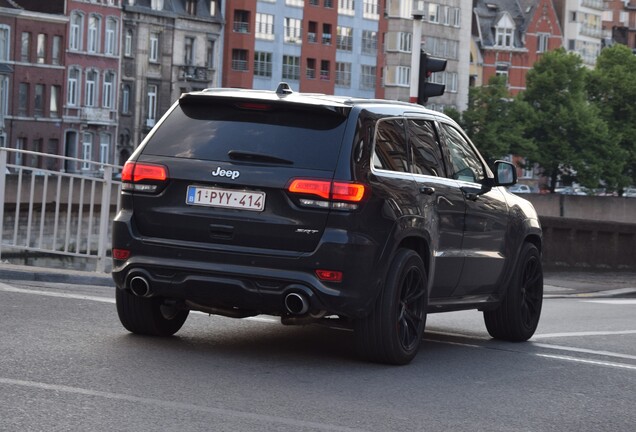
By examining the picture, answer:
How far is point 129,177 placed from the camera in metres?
10.8

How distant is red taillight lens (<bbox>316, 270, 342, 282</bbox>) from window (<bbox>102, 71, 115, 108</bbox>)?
9526cm

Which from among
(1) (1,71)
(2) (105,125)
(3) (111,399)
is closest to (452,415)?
(3) (111,399)

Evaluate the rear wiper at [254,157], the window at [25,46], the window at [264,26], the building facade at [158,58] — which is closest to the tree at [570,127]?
the window at [264,26]

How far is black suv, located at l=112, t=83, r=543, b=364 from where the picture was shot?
10.3 metres

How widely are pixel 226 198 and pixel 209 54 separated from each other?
105610mm

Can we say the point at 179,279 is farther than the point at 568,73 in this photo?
No

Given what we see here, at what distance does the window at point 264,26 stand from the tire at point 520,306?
10587 centimetres

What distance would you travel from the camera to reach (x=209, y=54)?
115 meters

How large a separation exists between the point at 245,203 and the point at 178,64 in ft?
332

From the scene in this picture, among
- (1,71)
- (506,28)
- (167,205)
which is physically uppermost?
(506,28)

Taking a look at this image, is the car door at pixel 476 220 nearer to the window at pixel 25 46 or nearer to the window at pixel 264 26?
the window at pixel 25 46

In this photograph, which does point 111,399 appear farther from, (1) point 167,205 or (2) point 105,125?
(2) point 105,125

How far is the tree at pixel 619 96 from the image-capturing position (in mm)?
120750

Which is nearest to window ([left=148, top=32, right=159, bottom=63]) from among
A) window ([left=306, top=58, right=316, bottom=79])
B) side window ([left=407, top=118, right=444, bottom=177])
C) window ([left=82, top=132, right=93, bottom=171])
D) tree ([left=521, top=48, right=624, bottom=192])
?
window ([left=82, top=132, right=93, bottom=171])
